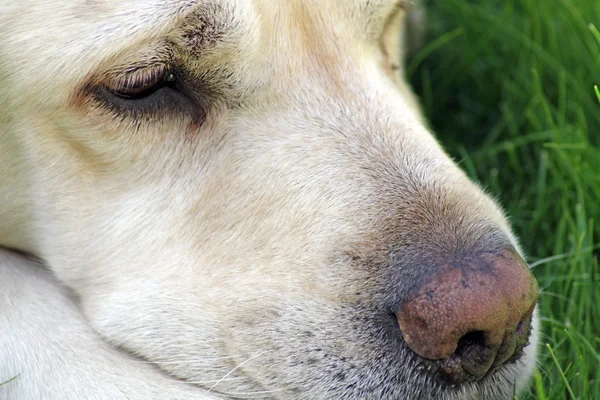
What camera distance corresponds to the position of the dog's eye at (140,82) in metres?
3.07

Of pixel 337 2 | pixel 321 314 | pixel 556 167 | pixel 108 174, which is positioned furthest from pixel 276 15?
pixel 556 167

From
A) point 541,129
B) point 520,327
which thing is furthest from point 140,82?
Result: point 541,129

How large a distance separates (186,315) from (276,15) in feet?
Result: 3.80

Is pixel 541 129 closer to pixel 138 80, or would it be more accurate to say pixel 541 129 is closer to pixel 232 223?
pixel 232 223

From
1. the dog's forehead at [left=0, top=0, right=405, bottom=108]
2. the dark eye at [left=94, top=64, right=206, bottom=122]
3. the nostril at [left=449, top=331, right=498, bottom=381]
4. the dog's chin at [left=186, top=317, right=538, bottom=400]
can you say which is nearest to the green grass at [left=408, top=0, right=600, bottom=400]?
the dog's chin at [left=186, top=317, right=538, bottom=400]

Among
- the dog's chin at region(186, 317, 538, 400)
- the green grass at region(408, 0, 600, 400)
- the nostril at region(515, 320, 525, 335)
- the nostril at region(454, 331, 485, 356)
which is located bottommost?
the green grass at region(408, 0, 600, 400)

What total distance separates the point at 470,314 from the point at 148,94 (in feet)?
4.51

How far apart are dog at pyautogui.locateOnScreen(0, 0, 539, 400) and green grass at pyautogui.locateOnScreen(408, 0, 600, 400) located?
46 centimetres

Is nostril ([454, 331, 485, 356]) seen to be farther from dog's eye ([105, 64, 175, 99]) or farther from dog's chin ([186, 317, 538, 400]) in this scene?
dog's eye ([105, 64, 175, 99])

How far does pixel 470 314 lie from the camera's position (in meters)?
2.71

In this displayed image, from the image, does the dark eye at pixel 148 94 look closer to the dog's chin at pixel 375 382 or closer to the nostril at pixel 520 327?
the dog's chin at pixel 375 382

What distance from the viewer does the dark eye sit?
3076mm

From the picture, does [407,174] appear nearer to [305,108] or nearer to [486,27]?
[305,108]

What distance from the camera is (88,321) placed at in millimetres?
3273
